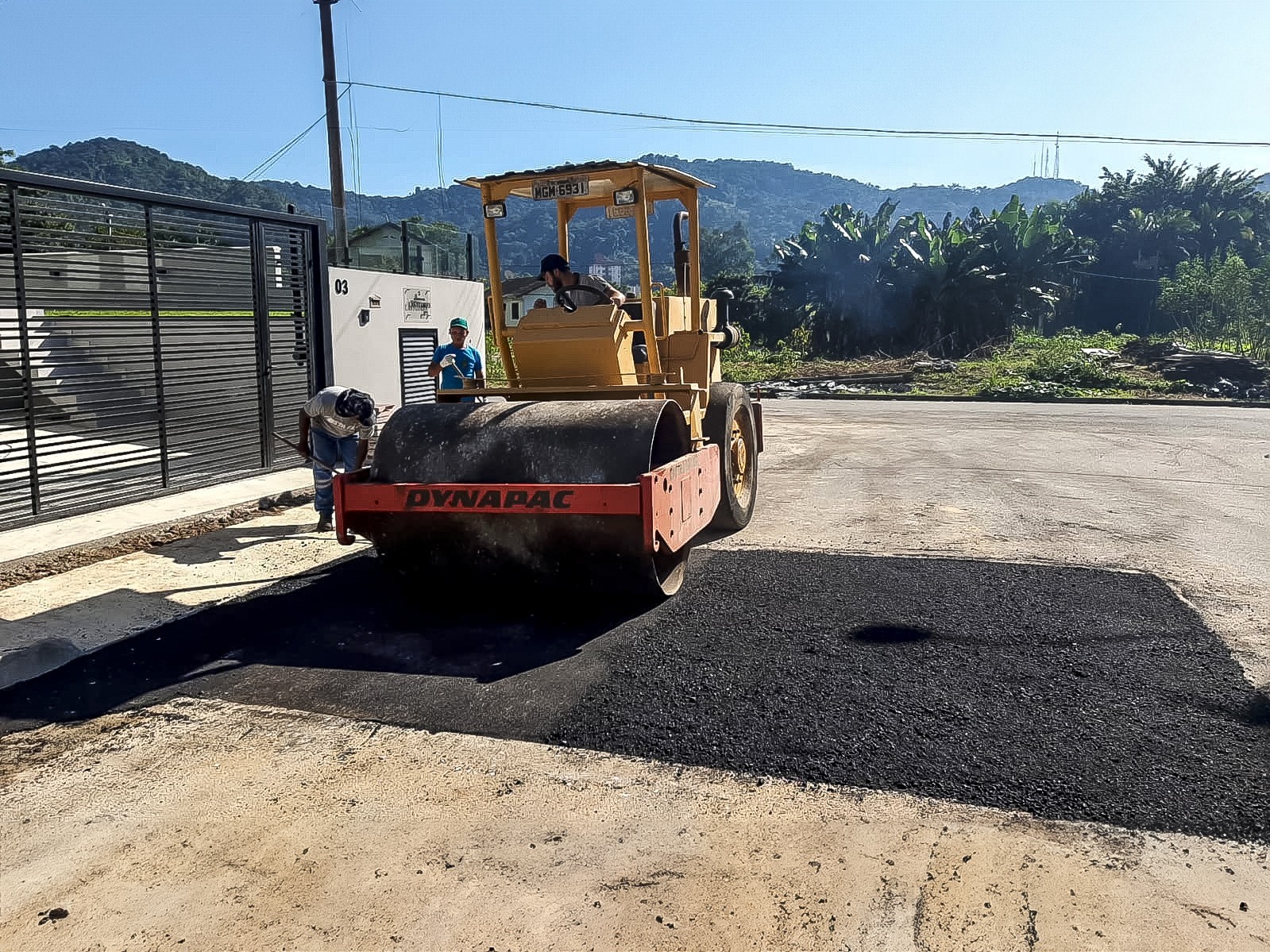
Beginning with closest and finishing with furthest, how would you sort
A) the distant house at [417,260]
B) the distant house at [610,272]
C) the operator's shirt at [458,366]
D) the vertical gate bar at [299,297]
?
the operator's shirt at [458,366] < the vertical gate bar at [299,297] < the distant house at [417,260] < the distant house at [610,272]

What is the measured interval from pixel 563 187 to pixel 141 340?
16.6 ft

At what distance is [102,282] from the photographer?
9.03m

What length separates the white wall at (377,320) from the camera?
12.7 metres

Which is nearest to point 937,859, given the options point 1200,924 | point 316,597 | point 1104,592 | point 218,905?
point 1200,924

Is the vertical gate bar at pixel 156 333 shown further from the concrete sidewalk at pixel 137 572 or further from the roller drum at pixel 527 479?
the roller drum at pixel 527 479

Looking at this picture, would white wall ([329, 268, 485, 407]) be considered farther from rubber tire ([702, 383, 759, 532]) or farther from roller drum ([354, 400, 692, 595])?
roller drum ([354, 400, 692, 595])

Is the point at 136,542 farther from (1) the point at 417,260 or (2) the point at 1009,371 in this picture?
(2) the point at 1009,371

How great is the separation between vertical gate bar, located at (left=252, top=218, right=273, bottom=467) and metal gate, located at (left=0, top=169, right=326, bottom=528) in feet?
0.06

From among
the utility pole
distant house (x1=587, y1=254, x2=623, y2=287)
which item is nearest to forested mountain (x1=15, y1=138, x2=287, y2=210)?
distant house (x1=587, y1=254, x2=623, y2=287)

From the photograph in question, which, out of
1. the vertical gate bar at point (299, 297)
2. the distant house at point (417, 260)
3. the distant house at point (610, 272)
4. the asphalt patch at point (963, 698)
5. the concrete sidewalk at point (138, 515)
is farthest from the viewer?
the distant house at point (610, 272)

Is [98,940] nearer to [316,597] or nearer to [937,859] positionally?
[937,859]

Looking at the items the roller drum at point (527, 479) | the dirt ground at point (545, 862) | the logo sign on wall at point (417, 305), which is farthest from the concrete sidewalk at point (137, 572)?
the logo sign on wall at point (417, 305)

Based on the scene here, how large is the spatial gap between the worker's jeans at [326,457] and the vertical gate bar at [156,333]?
6.69 feet

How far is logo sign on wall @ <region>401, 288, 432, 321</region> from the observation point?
1446cm
